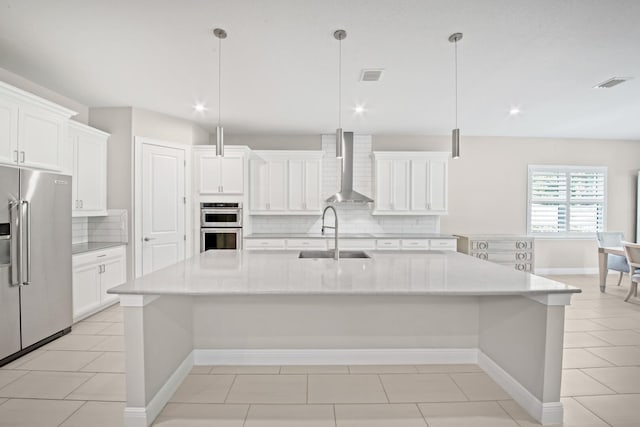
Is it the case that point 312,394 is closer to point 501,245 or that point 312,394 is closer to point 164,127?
point 164,127

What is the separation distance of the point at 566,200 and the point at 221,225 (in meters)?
6.18

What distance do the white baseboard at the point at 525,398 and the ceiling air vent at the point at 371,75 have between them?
2631mm

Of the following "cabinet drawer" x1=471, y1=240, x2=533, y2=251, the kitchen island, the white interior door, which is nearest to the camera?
the kitchen island

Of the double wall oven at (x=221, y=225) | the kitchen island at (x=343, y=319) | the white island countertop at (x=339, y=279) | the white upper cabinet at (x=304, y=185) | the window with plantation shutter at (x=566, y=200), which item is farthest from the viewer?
the window with plantation shutter at (x=566, y=200)

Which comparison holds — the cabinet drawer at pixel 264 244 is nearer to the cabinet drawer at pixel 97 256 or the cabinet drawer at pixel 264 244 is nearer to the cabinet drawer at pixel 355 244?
the cabinet drawer at pixel 355 244

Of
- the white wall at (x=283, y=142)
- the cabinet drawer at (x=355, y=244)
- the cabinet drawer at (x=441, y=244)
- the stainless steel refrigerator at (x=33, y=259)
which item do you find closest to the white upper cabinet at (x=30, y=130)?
the stainless steel refrigerator at (x=33, y=259)

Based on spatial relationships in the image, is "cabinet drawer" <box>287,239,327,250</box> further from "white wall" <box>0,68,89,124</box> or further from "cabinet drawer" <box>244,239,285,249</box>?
"white wall" <box>0,68,89,124</box>

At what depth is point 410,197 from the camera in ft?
18.5

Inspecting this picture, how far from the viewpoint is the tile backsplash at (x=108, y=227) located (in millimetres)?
4434

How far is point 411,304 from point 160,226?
354 centimetres

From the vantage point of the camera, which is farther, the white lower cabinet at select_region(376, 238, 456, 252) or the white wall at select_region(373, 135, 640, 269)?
the white wall at select_region(373, 135, 640, 269)

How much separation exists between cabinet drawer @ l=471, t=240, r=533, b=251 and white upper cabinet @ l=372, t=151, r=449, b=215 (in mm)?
737

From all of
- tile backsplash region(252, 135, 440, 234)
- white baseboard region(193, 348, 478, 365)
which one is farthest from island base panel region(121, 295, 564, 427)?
tile backsplash region(252, 135, 440, 234)

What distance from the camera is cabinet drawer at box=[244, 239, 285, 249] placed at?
16.8 ft
